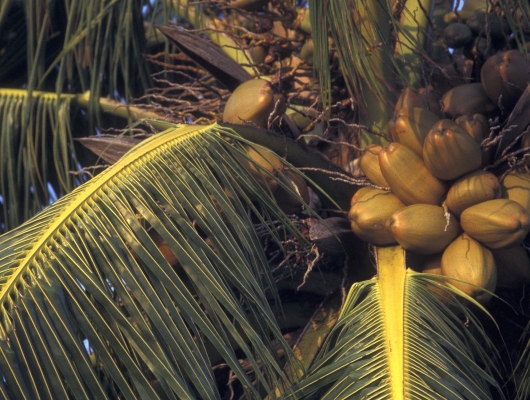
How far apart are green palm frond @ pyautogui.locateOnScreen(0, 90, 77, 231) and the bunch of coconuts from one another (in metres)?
1.39

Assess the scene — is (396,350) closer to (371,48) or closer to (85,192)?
(85,192)

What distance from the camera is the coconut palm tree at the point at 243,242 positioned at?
1.72 metres

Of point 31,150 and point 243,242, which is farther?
point 31,150

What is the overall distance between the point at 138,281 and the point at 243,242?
13.0 inches

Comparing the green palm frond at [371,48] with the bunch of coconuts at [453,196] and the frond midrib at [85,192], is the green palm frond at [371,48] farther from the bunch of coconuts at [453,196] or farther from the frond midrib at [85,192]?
the frond midrib at [85,192]

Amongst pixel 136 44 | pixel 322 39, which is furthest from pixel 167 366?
pixel 136 44

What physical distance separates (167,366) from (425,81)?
1.23m

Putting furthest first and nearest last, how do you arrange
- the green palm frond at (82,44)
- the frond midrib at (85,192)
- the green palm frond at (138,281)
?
the green palm frond at (82,44) < the frond midrib at (85,192) < the green palm frond at (138,281)

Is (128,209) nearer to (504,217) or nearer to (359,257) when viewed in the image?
(359,257)

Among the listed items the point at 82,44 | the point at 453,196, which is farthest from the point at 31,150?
the point at 453,196

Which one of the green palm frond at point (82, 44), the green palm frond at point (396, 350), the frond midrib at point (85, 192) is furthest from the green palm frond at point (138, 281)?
the green palm frond at point (82, 44)

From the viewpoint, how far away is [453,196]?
6.85 feet

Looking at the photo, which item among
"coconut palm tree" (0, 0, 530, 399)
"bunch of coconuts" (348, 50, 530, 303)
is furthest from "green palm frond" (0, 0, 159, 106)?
"bunch of coconuts" (348, 50, 530, 303)

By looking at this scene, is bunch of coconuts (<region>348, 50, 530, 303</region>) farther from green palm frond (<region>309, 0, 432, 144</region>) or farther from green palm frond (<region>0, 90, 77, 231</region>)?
green palm frond (<region>0, 90, 77, 231</region>)
